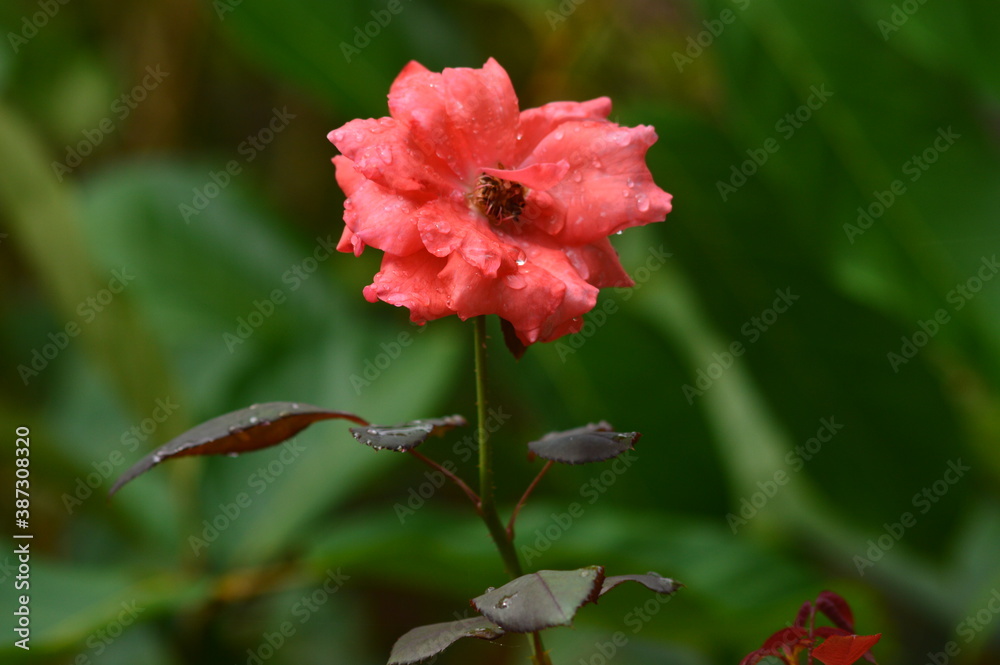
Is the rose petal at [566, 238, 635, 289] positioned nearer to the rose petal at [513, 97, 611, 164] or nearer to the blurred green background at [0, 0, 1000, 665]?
the rose petal at [513, 97, 611, 164]

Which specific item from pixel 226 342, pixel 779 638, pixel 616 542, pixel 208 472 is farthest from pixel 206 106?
pixel 779 638

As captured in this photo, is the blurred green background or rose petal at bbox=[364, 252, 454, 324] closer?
rose petal at bbox=[364, 252, 454, 324]

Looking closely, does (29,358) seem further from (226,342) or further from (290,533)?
(290,533)

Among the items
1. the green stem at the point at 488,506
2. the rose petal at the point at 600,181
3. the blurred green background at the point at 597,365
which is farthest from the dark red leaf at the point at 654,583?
the blurred green background at the point at 597,365

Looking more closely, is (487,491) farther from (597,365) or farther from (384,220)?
(597,365)

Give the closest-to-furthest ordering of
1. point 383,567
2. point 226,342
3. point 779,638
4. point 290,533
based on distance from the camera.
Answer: point 779,638 < point 383,567 < point 290,533 < point 226,342

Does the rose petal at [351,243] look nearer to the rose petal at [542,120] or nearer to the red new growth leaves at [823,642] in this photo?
the rose petal at [542,120]

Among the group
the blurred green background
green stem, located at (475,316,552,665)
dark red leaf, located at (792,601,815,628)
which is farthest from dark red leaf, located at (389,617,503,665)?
the blurred green background
